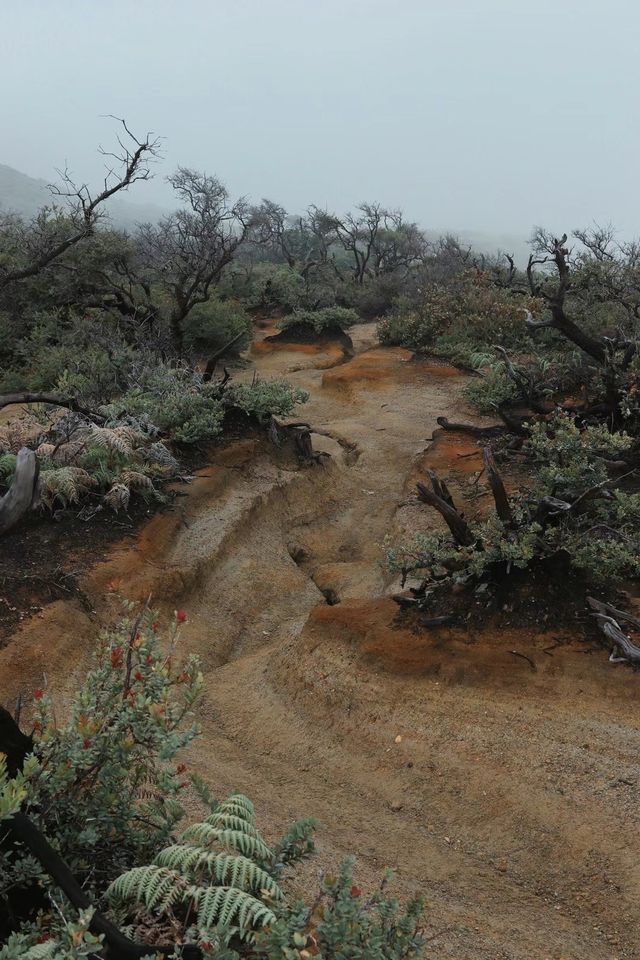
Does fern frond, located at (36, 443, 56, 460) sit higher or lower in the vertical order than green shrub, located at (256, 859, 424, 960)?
lower

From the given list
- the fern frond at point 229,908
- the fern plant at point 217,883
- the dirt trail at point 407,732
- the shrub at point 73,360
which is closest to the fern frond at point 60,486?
the dirt trail at point 407,732

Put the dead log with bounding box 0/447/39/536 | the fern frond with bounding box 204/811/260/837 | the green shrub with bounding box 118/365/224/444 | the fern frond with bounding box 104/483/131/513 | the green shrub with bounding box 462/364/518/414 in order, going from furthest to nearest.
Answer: the green shrub with bounding box 462/364/518/414
the green shrub with bounding box 118/365/224/444
the fern frond with bounding box 104/483/131/513
the dead log with bounding box 0/447/39/536
the fern frond with bounding box 204/811/260/837

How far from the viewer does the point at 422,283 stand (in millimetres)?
25781

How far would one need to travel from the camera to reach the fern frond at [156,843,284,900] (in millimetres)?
2223

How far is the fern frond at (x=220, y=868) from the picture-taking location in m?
2.22

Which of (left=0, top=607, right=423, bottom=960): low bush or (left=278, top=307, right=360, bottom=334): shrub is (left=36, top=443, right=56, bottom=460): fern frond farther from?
(left=278, top=307, right=360, bottom=334): shrub

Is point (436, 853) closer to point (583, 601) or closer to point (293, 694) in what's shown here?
point (293, 694)

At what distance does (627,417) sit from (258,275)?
22.6 m

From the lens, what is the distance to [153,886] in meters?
2.19

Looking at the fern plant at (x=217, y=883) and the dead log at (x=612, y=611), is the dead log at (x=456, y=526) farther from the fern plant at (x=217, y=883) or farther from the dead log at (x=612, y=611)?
the fern plant at (x=217, y=883)

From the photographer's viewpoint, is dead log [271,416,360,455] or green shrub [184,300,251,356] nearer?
dead log [271,416,360,455]

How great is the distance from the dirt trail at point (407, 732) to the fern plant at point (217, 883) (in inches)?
55.3

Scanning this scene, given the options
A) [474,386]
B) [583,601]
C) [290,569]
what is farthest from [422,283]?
[583,601]

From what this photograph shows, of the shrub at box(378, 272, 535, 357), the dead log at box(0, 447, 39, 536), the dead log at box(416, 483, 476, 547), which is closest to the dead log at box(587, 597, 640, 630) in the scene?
the dead log at box(416, 483, 476, 547)
